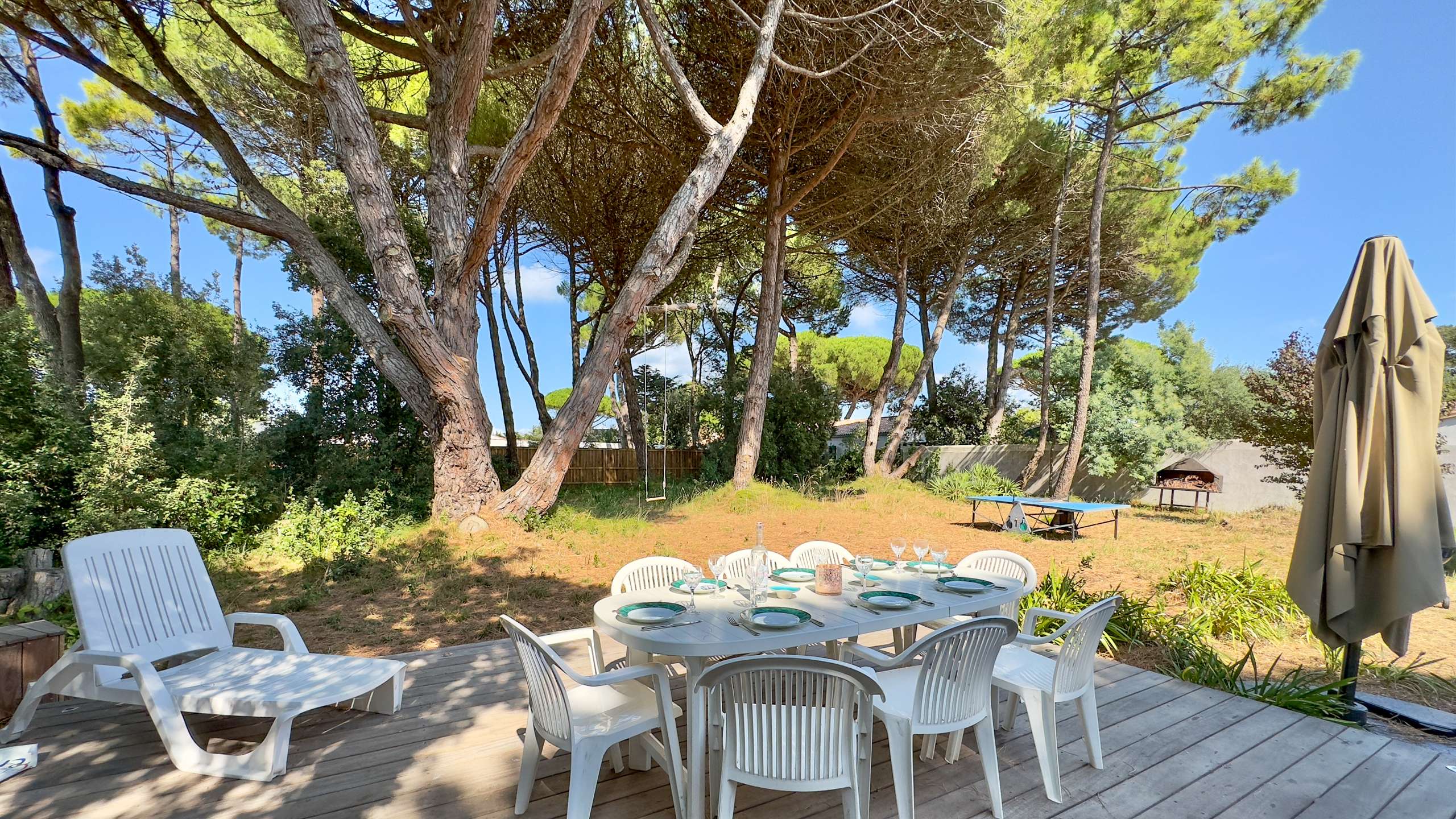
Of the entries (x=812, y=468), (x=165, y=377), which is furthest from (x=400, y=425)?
(x=812, y=468)

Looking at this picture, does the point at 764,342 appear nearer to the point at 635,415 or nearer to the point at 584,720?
the point at 635,415

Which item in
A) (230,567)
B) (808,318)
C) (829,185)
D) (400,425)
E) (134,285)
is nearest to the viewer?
(230,567)

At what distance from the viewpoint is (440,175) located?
650 cm

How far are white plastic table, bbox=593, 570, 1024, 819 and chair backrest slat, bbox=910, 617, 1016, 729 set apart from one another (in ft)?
0.95

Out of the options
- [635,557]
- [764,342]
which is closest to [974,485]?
[764,342]

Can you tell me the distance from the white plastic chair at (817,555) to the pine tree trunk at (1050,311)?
10.2 m

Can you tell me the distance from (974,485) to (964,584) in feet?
33.6

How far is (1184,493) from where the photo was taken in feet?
39.0

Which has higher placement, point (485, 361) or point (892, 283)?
point (892, 283)

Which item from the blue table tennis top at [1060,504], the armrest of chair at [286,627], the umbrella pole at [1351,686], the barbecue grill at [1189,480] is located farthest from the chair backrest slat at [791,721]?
the barbecue grill at [1189,480]

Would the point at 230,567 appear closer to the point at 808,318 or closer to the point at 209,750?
the point at 209,750

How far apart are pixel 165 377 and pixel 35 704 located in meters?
5.76

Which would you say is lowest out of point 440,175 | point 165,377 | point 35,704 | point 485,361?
point 35,704

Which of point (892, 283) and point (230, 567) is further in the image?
point (892, 283)
